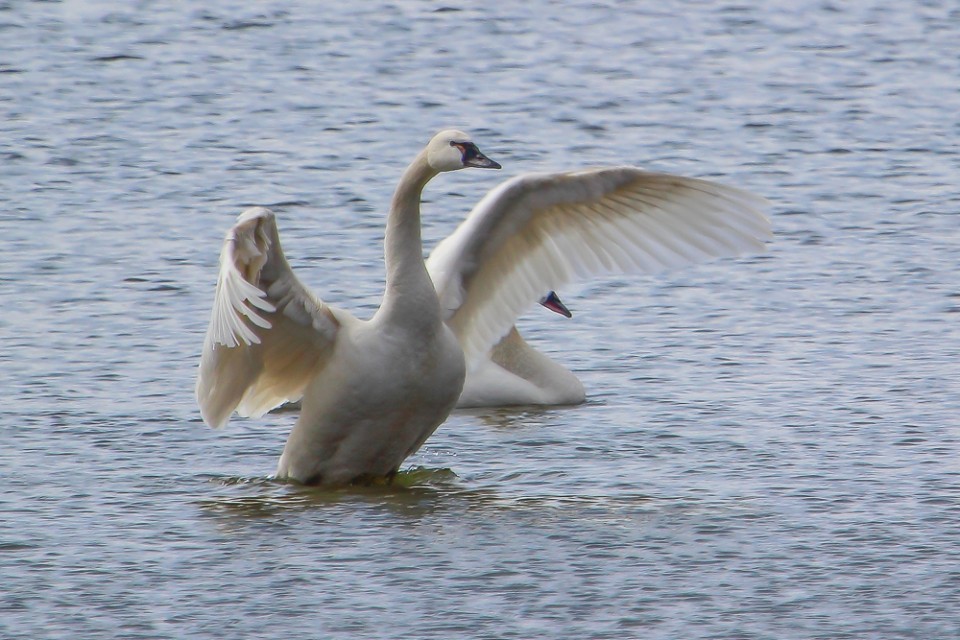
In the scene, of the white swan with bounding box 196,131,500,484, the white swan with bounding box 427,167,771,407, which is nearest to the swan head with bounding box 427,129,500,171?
the white swan with bounding box 196,131,500,484

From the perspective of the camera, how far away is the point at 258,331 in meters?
9.07

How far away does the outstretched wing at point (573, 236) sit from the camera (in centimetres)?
955

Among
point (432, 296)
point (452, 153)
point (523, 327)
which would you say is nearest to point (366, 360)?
point (432, 296)

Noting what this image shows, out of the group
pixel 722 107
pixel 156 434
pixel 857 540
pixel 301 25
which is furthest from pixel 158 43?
pixel 857 540

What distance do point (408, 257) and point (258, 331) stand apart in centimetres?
74

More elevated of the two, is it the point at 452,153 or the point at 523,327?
the point at 452,153

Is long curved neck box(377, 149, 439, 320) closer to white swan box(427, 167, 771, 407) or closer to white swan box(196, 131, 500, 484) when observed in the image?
white swan box(196, 131, 500, 484)

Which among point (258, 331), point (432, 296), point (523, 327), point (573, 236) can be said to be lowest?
point (523, 327)

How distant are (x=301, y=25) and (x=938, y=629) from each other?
1353 centimetres

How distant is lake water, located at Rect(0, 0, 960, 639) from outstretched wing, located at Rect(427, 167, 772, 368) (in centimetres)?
85

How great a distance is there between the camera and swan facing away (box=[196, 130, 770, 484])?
29.7ft

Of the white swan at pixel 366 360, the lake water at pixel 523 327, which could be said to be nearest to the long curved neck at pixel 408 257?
the white swan at pixel 366 360

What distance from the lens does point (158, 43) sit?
19.3 meters

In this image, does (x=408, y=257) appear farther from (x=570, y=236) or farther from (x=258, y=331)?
(x=570, y=236)
